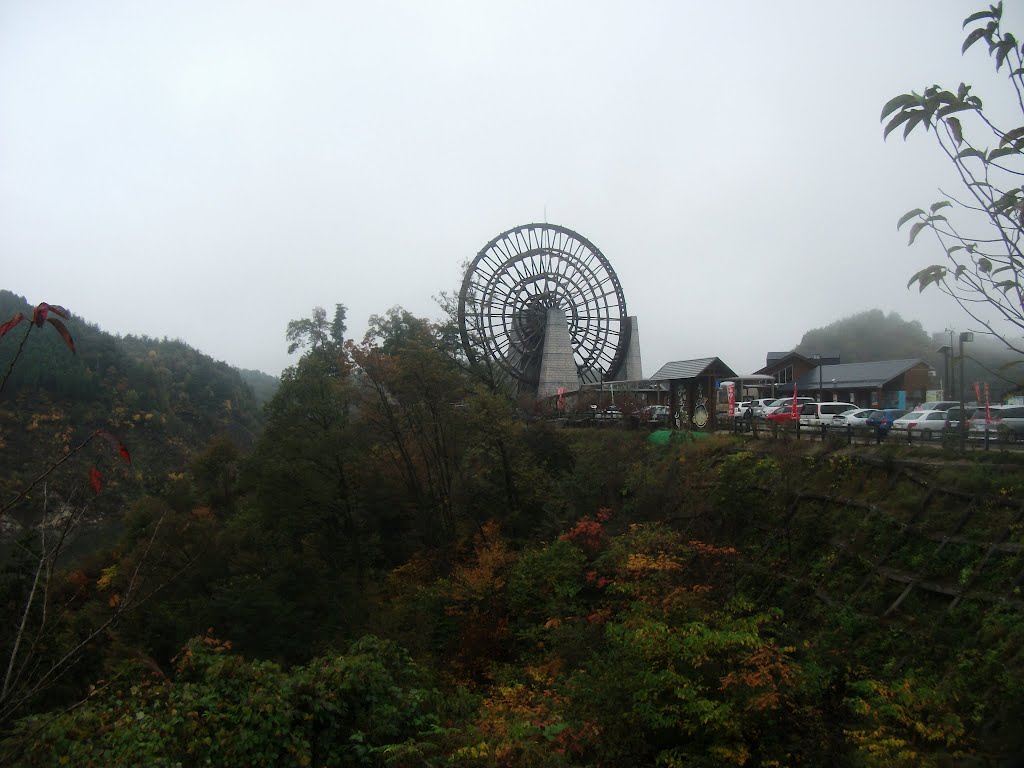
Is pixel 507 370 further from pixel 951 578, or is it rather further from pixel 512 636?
pixel 951 578

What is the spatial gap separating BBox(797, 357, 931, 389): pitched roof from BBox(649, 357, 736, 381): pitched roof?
11.2m

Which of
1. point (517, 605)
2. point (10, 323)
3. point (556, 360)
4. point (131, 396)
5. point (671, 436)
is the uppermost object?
point (556, 360)

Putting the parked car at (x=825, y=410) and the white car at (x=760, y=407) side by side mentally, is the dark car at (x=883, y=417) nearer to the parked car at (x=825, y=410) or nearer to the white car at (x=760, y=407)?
the parked car at (x=825, y=410)

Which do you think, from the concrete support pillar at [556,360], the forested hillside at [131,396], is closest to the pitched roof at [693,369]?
the concrete support pillar at [556,360]

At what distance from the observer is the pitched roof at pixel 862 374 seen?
2889 centimetres

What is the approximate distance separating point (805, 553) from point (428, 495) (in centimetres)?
1192

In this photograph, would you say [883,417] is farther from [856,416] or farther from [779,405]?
[779,405]

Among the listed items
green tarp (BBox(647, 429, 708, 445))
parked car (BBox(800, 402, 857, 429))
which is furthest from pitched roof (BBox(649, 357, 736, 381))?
parked car (BBox(800, 402, 857, 429))

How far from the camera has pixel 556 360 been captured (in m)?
34.5

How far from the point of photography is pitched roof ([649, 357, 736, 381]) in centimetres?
1961

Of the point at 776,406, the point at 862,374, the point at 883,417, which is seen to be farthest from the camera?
the point at 862,374

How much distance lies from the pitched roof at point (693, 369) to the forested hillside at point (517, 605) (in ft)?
7.15

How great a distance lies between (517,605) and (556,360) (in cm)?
2165

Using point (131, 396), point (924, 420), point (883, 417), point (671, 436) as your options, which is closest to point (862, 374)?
point (883, 417)
